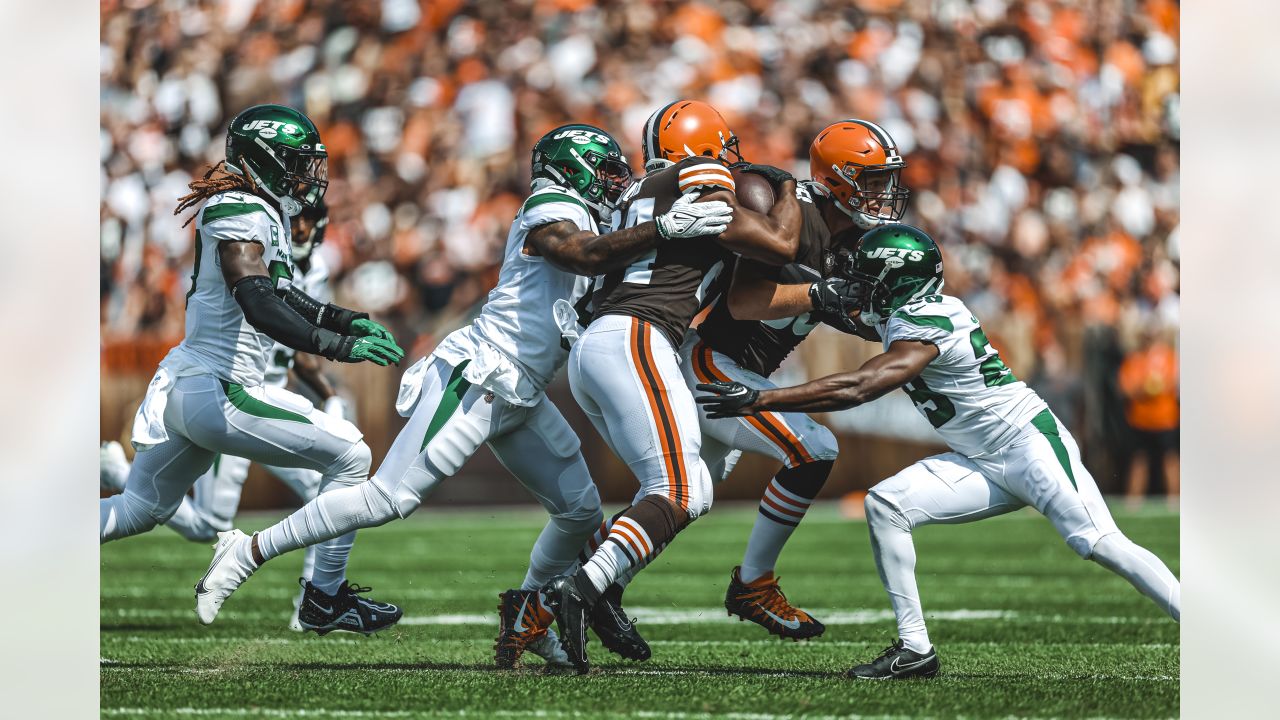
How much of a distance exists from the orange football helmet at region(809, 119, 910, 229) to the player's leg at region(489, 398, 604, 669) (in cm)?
124

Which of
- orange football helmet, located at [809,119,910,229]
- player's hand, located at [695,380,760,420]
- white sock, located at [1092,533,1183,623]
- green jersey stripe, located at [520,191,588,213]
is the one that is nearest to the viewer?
white sock, located at [1092,533,1183,623]

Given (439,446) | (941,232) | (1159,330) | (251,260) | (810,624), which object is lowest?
(1159,330)

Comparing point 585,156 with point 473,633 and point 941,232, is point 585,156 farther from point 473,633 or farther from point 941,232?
point 941,232

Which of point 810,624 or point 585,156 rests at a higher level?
point 585,156

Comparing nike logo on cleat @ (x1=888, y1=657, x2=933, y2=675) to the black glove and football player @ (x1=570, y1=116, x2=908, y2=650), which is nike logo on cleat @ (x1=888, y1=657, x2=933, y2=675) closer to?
football player @ (x1=570, y1=116, x2=908, y2=650)

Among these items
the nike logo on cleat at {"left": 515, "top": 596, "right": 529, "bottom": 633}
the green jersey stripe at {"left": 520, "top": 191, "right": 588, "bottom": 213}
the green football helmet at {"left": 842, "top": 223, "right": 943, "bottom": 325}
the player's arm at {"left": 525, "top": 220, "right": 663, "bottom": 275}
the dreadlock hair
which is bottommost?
the nike logo on cleat at {"left": 515, "top": 596, "right": 529, "bottom": 633}

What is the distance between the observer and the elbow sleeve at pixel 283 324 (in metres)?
4.44

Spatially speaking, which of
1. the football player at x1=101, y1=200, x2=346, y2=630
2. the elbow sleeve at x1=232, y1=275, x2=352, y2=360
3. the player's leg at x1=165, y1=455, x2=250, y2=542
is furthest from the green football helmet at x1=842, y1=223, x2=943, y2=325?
the player's leg at x1=165, y1=455, x2=250, y2=542

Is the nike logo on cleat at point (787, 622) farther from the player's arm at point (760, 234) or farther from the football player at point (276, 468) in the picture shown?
the football player at point (276, 468)

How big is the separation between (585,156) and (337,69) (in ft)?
33.0

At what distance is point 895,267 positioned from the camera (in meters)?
4.42

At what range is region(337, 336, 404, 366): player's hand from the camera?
4.46 meters
